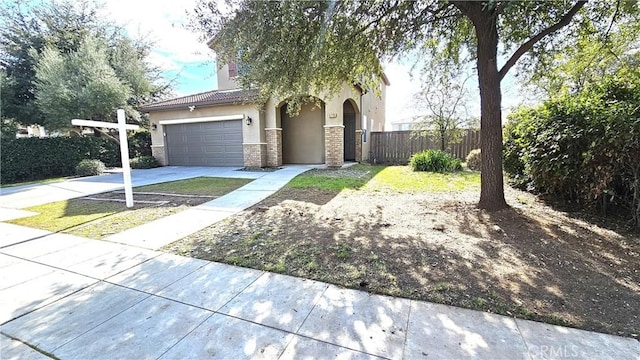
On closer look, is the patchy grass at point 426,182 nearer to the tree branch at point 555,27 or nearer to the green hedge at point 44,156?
the tree branch at point 555,27

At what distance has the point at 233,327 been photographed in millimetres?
2279

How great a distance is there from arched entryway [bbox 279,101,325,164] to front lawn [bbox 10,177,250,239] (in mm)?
5180

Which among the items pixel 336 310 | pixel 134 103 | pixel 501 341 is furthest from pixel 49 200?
pixel 134 103

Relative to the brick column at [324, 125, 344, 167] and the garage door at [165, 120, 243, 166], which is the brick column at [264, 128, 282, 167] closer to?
the garage door at [165, 120, 243, 166]

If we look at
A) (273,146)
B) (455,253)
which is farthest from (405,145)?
(455,253)

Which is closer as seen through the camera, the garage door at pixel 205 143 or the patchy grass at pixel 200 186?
the patchy grass at pixel 200 186

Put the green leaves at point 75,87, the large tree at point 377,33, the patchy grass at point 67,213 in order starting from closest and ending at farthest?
the large tree at point 377,33 < the patchy grass at point 67,213 < the green leaves at point 75,87

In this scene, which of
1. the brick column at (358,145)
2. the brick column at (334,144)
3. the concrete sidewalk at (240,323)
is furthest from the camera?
the brick column at (358,145)

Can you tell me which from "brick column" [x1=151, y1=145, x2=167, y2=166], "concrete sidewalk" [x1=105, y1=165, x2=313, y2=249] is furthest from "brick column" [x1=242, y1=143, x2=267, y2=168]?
"brick column" [x1=151, y1=145, x2=167, y2=166]

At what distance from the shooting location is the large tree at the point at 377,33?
179 inches

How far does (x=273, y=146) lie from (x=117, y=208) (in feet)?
23.2

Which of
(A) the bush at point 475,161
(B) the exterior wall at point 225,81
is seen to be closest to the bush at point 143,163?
(B) the exterior wall at point 225,81

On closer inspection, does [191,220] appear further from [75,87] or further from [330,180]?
[75,87]

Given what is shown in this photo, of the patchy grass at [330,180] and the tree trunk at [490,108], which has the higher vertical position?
the tree trunk at [490,108]
